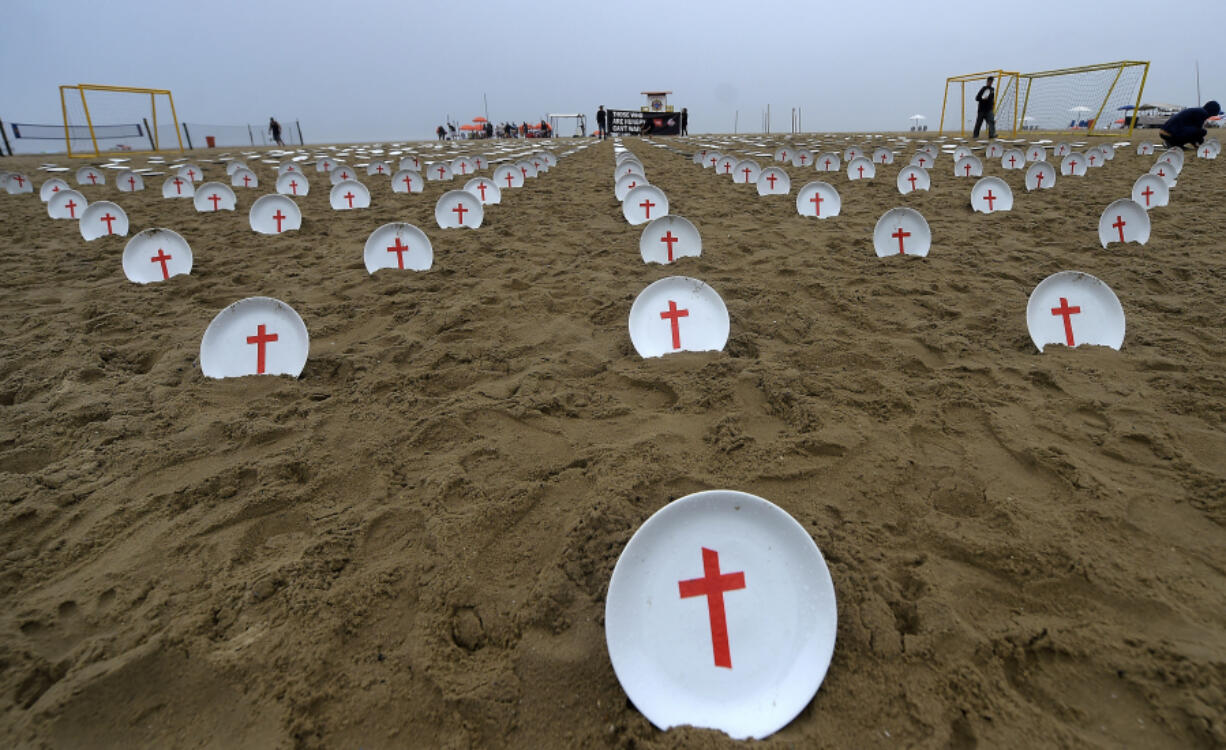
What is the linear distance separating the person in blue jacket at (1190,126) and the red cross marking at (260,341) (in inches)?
782

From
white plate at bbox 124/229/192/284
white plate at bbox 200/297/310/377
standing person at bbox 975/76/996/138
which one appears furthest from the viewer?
standing person at bbox 975/76/996/138

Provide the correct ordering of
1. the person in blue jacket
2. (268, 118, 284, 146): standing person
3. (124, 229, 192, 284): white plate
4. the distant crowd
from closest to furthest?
(124, 229, 192, 284): white plate < the person in blue jacket < (268, 118, 284, 146): standing person < the distant crowd

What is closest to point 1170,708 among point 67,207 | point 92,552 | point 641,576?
point 641,576

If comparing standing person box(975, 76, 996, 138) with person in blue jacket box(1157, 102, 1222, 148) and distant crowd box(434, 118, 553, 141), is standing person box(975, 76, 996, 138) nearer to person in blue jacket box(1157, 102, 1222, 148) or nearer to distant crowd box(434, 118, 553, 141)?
person in blue jacket box(1157, 102, 1222, 148)

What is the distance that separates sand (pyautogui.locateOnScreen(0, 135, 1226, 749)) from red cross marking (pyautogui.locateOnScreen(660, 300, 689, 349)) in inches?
5.8

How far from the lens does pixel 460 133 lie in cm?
5147

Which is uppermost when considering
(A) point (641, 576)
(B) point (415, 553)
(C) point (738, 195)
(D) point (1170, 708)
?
(C) point (738, 195)

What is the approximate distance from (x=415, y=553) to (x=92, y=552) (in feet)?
4.44

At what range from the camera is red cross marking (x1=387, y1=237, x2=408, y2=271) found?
5496 millimetres

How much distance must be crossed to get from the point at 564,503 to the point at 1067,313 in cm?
363

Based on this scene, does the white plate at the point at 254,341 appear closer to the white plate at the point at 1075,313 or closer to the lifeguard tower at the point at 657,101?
the white plate at the point at 1075,313

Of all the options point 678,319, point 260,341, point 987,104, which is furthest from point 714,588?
point 987,104

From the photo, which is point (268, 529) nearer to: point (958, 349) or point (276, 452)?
point (276, 452)

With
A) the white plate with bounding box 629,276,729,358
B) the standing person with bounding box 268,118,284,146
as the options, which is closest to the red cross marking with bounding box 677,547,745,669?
the white plate with bounding box 629,276,729,358
